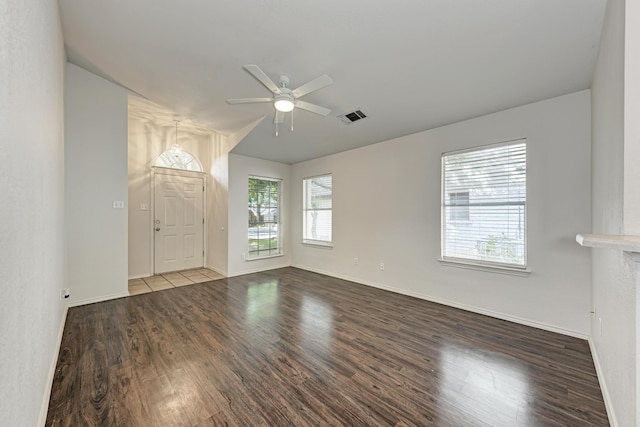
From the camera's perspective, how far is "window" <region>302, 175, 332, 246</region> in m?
5.35

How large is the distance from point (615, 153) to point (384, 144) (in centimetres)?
293

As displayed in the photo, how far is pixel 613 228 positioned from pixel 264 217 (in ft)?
16.8

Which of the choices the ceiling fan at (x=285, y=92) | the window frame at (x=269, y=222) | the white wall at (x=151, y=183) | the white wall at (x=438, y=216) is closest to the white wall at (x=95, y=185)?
the white wall at (x=151, y=183)

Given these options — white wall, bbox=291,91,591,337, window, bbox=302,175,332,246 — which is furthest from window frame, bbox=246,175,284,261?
white wall, bbox=291,91,591,337

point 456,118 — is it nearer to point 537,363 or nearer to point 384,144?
point 384,144

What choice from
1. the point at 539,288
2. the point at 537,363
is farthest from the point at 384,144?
the point at 537,363

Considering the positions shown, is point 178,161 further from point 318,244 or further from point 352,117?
point 352,117

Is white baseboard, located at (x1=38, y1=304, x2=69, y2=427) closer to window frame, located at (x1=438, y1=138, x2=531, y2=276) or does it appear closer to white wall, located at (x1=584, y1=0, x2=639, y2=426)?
white wall, located at (x1=584, y1=0, x2=639, y2=426)

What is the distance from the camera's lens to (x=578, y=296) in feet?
8.61

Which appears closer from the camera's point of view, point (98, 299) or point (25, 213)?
point (25, 213)

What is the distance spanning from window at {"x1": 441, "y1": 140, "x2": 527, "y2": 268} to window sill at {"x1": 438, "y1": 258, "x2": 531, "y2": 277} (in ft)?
0.14

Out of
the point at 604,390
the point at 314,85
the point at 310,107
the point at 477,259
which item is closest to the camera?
the point at 604,390

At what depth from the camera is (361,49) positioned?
238 cm

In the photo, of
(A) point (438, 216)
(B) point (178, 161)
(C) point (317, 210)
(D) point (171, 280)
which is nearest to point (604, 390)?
(A) point (438, 216)
